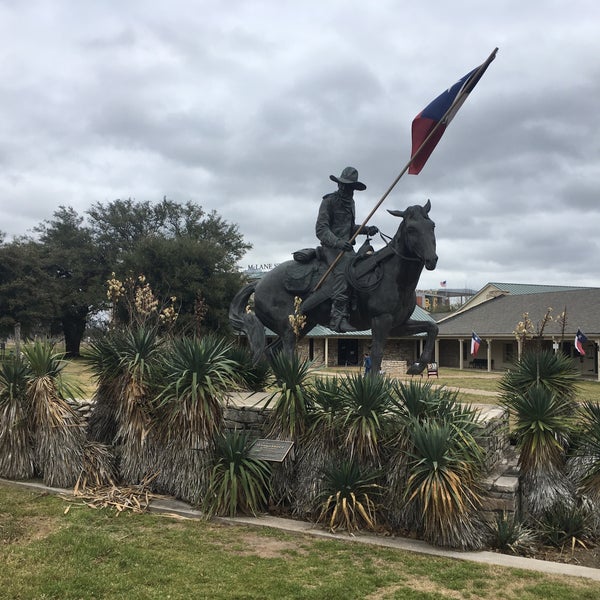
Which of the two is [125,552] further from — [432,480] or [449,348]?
[449,348]

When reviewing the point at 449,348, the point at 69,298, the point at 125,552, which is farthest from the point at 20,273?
the point at 125,552

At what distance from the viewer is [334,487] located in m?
6.07

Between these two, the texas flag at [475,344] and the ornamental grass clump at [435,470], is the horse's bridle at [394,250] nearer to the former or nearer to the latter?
the ornamental grass clump at [435,470]

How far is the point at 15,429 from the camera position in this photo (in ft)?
24.4

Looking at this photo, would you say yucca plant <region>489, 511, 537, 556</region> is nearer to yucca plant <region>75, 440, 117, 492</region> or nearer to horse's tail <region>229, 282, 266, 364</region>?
horse's tail <region>229, 282, 266, 364</region>

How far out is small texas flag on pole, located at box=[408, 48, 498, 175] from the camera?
23.9ft

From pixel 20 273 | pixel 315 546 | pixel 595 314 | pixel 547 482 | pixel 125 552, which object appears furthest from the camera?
pixel 20 273

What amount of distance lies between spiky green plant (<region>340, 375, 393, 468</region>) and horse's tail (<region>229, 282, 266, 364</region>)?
2.50 meters

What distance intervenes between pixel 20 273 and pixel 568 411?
113 ft

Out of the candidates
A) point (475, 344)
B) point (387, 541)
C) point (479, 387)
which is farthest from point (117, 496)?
point (475, 344)

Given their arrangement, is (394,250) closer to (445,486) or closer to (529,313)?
(445,486)

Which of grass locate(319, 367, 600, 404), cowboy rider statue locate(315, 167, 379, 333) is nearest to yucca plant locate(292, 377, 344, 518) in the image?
cowboy rider statue locate(315, 167, 379, 333)

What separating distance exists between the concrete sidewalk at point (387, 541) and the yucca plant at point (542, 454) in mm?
1360

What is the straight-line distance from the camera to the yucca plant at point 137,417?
6.96 metres
